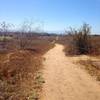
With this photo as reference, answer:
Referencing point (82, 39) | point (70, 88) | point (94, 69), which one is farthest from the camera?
point (82, 39)

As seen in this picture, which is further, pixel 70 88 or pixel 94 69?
pixel 94 69

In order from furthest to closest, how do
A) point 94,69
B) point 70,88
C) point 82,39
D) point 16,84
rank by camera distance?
1. point 82,39
2. point 94,69
3. point 16,84
4. point 70,88

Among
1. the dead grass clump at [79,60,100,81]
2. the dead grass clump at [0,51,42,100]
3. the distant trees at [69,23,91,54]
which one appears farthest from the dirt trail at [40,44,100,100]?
the distant trees at [69,23,91,54]

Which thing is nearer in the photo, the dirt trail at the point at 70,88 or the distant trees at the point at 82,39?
the dirt trail at the point at 70,88

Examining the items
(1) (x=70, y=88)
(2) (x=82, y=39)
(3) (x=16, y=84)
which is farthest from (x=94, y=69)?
(2) (x=82, y=39)

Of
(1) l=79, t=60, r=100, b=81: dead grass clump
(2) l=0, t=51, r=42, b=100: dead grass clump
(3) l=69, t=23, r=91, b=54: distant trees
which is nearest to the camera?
(2) l=0, t=51, r=42, b=100: dead grass clump

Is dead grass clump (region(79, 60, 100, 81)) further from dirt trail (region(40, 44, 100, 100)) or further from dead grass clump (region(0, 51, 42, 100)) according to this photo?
Result: dead grass clump (region(0, 51, 42, 100))

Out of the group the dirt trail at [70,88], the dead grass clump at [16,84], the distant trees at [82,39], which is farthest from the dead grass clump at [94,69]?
the distant trees at [82,39]

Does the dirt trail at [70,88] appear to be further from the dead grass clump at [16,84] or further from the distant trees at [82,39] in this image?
the distant trees at [82,39]

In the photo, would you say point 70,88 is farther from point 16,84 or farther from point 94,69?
point 94,69

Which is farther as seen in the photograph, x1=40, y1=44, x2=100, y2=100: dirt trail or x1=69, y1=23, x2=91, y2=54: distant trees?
x1=69, y1=23, x2=91, y2=54: distant trees

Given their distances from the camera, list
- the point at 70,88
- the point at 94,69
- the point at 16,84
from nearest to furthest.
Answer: the point at 70,88 → the point at 16,84 → the point at 94,69

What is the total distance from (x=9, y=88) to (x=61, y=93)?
7.85ft

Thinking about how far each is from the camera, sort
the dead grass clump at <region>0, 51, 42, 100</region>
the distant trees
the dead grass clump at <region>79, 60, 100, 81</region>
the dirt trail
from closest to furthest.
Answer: the dead grass clump at <region>0, 51, 42, 100</region>, the dirt trail, the dead grass clump at <region>79, 60, 100, 81</region>, the distant trees
